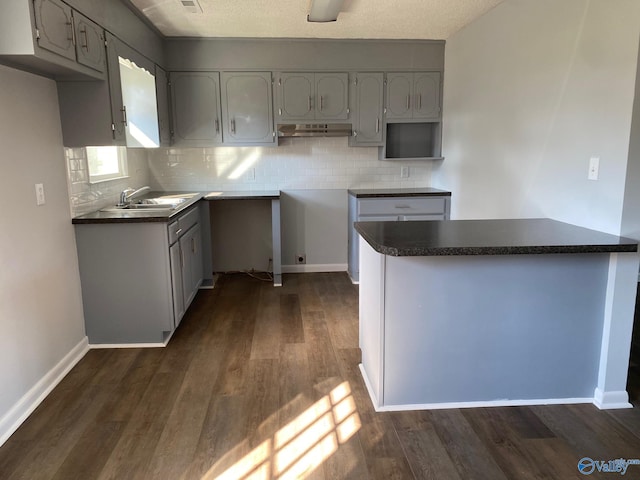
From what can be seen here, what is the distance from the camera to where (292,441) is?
2.19 metres

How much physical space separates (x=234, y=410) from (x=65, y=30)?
7.09 ft

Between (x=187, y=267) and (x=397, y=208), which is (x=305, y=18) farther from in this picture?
(x=187, y=267)

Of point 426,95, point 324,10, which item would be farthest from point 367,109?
point 324,10

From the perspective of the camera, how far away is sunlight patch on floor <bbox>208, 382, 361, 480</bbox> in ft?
6.48

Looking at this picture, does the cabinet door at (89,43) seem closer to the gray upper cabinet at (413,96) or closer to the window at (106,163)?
the window at (106,163)

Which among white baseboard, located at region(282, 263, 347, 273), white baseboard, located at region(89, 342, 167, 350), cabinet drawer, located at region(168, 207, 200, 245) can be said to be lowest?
white baseboard, located at region(89, 342, 167, 350)

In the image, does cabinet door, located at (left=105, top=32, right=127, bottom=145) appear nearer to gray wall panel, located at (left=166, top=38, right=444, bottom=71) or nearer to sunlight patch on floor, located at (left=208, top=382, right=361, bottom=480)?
gray wall panel, located at (left=166, top=38, right=444, bottom=71)

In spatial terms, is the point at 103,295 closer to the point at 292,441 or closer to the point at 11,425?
the point at 11,425

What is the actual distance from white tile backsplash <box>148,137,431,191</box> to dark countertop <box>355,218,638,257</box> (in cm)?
245

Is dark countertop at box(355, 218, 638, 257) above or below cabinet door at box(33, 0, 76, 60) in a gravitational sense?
below

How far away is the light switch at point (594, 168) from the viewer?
7.86 ft

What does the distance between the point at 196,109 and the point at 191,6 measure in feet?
3.99

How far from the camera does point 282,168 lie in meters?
5.00

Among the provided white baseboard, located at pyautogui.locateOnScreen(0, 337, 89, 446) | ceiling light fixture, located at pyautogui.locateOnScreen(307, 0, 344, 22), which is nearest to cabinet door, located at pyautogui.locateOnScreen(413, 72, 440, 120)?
ceiling light fixture, located at pyautogui.locateOnScreen(307, 0, 344, 22)
